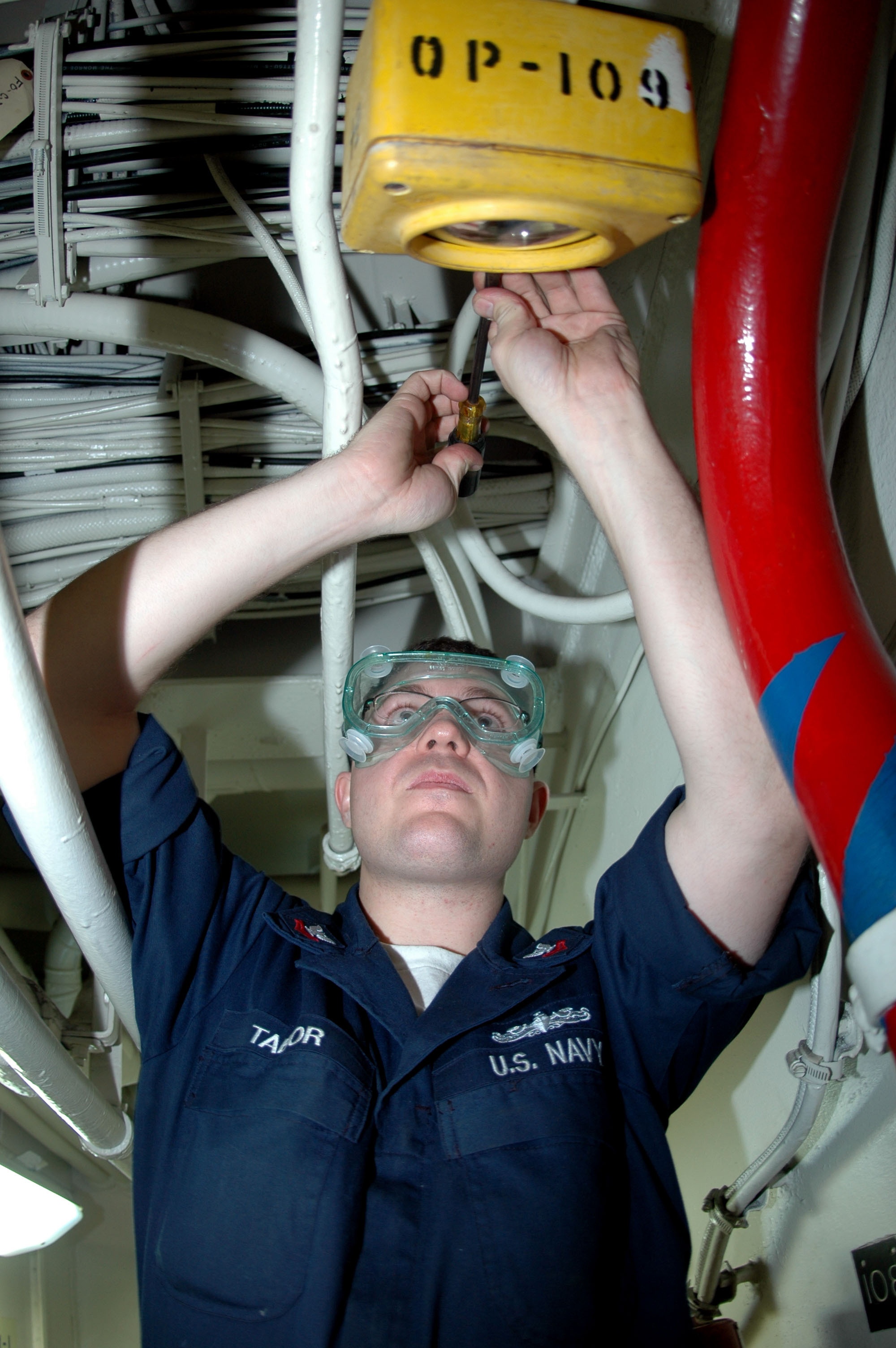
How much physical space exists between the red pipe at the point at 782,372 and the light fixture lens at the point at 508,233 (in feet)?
0.42

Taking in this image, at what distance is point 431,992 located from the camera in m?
1.11

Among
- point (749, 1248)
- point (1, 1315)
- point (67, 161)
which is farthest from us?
point (1, 1315)

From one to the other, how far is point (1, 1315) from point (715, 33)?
7.75 feet

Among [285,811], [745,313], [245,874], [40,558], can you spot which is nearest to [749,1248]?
[245,874]

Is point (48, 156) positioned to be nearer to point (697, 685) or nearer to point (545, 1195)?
point (697, 685)

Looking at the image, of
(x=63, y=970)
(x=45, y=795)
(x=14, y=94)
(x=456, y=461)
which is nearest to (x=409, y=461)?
(x=456, y=461)

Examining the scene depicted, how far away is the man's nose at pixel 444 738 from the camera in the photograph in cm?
125

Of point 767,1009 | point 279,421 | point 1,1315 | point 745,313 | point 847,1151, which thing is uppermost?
point 279,421

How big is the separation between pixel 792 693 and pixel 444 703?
71cm

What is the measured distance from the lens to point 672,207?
2.12ft

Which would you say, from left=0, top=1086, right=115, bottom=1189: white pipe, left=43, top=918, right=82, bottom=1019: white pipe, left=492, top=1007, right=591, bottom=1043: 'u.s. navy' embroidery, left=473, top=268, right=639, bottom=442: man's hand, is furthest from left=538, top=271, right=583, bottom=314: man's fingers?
left=43, top=918, right=82, bottom=1019: white pipe

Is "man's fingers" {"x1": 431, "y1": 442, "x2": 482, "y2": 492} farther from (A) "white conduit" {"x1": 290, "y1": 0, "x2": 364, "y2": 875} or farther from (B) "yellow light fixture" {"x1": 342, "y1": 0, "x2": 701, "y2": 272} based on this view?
(B) "yellow light fixture" {"x1": 342, "y1": 0, "x2": 701, "y2": 272}

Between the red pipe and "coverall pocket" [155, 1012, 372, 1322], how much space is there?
60cm

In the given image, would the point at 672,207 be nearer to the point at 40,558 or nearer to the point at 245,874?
the point at 245,874
